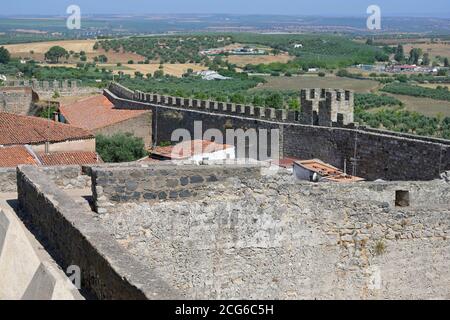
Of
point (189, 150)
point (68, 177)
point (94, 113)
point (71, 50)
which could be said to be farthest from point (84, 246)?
point (71, 50)

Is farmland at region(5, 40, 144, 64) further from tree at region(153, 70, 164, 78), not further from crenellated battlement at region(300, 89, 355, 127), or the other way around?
crenellated battlement at region(300, 89, 355, 127)

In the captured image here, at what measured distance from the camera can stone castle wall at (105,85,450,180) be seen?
1402 cm

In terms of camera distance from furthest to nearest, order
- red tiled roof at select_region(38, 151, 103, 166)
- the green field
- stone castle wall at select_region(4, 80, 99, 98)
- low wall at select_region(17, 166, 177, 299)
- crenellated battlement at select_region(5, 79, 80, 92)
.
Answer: the green field, crenellated battlement at select_region(5, 79, 80, 92), stone castle wall at select_region(4, 80, 99, 98), red tiled roof at select_region(38, 151, 103, 166), low wall at select_region(17, 166, 177, 299)

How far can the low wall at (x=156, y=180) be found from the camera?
5117 millimetres

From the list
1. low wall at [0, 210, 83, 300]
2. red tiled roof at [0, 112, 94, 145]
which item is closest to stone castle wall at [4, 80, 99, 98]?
red tiled roof at [0, 112, 94, 145]

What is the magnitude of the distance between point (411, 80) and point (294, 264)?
71229mm

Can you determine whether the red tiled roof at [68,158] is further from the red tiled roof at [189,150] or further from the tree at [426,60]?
the tree at [426,60]

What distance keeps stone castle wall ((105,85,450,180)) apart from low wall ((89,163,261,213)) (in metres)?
8.54

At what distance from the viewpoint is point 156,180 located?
5211 millimetres

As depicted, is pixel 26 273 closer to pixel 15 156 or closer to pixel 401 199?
pixel 401 199

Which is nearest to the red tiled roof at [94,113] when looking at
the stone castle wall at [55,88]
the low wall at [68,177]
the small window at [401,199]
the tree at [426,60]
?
the stone castle wall at [55,88]

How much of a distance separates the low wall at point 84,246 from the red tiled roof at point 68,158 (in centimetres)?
987

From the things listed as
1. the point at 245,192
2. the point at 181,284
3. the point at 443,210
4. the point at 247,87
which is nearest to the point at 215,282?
the point at 181,284

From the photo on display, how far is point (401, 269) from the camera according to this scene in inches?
229
